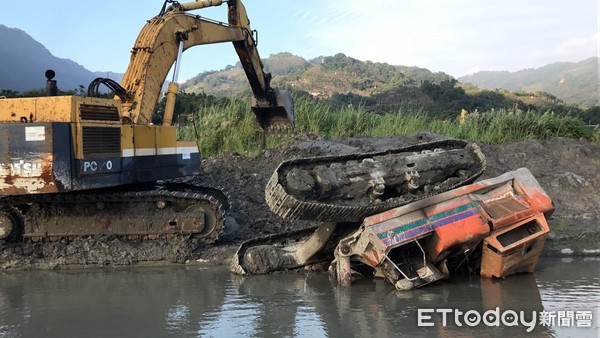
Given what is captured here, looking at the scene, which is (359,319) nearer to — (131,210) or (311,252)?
(311,252)

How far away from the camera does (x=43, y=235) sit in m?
7.50

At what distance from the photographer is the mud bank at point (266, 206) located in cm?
727

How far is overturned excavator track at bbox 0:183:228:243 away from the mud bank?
0.13 m

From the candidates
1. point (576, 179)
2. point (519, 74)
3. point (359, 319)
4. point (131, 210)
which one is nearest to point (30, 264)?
point (131, 210)

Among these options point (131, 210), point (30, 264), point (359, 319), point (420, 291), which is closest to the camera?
point (359, 319)

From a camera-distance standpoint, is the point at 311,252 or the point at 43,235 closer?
the point at 311,252

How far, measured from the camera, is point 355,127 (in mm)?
13727

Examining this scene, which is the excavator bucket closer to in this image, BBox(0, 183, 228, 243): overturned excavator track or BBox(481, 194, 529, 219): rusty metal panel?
BBox(0, 183, 228, 243): overturned excavator track

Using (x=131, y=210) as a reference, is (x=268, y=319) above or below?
below

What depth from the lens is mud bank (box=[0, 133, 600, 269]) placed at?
23.8 ft

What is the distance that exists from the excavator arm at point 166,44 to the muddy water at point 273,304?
7.43 ft

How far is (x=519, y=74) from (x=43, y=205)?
170785 mm

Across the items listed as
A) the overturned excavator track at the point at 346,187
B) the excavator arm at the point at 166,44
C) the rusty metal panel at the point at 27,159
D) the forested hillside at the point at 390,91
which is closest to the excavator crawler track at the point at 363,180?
the overturned excavator track at the point at 346,187

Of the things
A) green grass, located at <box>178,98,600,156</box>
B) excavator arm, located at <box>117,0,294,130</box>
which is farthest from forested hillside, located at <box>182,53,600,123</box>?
excavator arm, located at <box>117,0,294,130</box>
